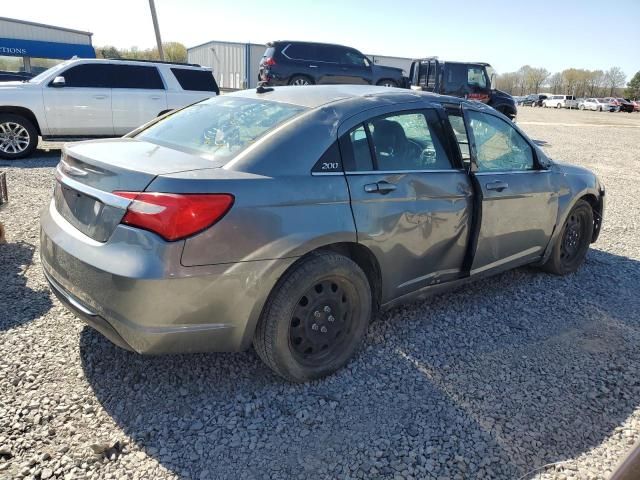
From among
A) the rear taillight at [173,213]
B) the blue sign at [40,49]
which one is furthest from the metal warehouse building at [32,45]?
the rear taillight at [173,213]

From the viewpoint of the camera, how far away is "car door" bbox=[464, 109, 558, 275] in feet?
12.0

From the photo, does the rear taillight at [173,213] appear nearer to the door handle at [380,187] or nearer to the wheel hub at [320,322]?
the wheel hub at [320,322]

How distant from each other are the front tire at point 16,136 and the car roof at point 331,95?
733 cm

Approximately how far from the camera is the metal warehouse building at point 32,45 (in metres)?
35.0

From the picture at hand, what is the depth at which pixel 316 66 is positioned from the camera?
54.6ft

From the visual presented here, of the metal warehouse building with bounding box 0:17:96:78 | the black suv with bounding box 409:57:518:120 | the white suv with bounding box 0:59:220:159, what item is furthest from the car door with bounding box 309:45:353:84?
the metal warehouse building with bounding box 0:17:96:78

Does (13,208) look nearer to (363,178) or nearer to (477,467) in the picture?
(363,178)

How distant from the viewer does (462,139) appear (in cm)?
360

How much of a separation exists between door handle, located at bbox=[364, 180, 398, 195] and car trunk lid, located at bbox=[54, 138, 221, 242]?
2.92ft

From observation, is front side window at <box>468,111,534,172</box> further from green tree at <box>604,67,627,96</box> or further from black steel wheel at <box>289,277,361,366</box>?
green tree at <box>604,67,627,96</box>

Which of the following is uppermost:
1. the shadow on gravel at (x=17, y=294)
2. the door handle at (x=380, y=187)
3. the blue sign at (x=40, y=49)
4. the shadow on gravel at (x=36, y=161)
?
the blue sign at (x=40, y=49)

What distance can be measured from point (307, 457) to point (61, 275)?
1.60 metres

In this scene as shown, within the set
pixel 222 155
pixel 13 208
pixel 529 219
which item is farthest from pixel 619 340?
pixel 13 208

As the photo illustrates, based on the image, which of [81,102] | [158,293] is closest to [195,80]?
[81,102]
